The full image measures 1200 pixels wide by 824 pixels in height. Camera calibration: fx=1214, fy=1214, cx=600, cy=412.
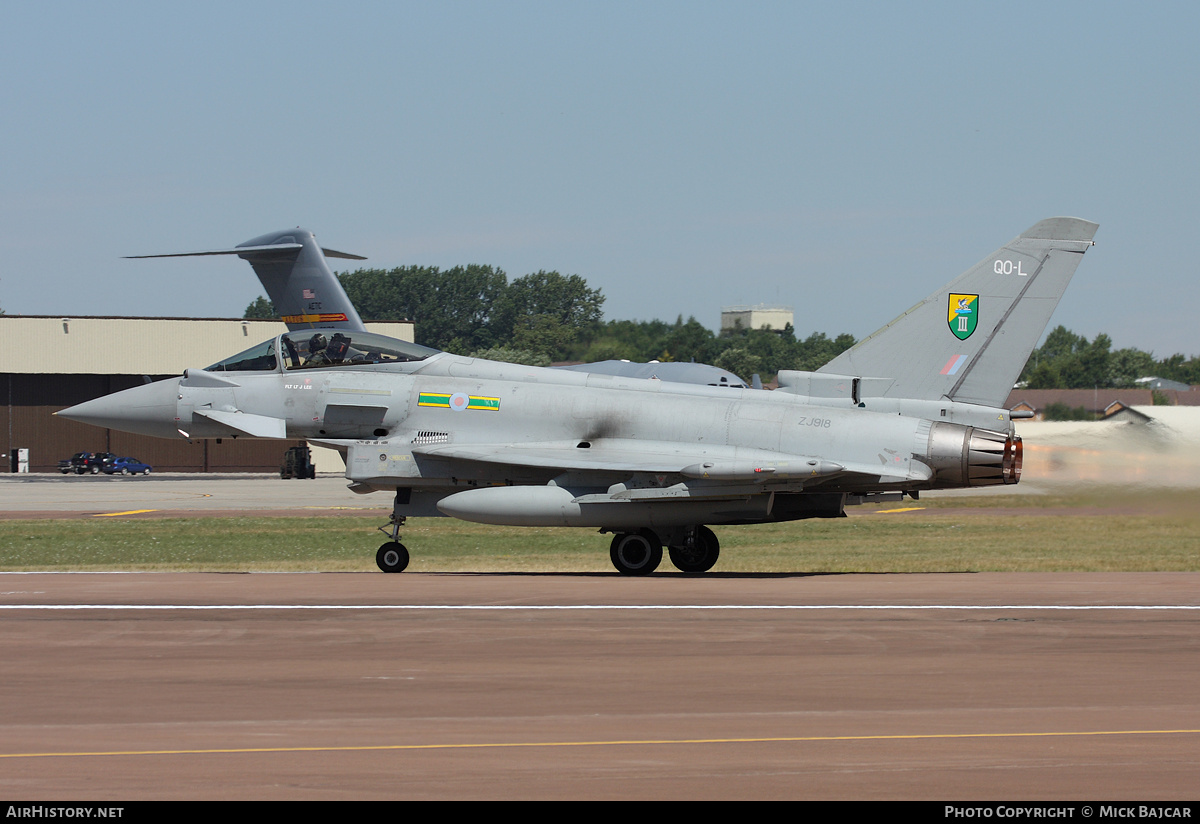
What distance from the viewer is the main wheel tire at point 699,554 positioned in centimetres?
1822

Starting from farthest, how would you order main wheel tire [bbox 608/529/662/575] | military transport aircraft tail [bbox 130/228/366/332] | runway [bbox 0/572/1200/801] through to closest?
1. military transport aircraft tail [bbox 130/228/366/332]
2. main wheel tire [bbox 608/529/662/575]
3. runway [bbox 0/572/1200/801]

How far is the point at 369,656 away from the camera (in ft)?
33.4

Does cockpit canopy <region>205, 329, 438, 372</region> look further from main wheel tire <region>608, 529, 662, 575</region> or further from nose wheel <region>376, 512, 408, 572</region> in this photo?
main wheel tire <region>608, 529, 662, 575</region>

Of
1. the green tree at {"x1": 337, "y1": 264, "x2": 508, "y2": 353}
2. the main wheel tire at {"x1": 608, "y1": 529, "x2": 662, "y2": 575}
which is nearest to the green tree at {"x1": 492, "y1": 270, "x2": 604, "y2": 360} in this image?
the green tree at {"x1": 337, "y1": 264, "x2": 508, "y2": 353}

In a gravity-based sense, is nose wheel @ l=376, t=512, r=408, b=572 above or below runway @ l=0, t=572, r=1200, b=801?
below

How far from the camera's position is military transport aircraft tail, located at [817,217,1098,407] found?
56.5ft

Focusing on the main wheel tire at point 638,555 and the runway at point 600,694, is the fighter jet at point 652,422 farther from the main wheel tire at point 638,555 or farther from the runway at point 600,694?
the runway at point 600,694

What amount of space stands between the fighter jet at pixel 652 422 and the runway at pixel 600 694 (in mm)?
2530

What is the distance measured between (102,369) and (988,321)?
200 feet

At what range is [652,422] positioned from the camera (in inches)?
687

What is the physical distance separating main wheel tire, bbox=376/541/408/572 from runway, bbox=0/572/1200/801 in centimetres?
348

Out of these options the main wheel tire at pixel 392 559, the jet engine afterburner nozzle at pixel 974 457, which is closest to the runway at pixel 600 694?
the jet engine afterburner nozzle at pixel 974 457

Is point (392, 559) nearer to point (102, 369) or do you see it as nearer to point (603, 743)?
point (603, 743)

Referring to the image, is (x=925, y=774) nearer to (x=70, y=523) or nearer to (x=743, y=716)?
(x=743, y=716)
